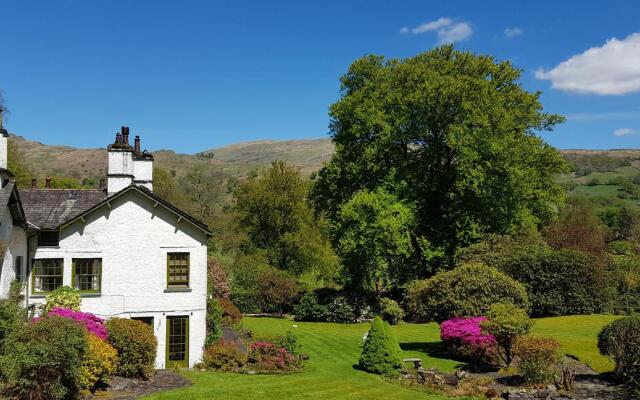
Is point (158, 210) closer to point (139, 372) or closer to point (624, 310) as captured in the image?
point (139, 372)

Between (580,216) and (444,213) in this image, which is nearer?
(444,213)

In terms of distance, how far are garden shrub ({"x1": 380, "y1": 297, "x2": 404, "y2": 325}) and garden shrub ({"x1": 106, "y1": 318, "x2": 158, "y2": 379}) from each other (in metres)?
22.5

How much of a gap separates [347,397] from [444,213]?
25.9m

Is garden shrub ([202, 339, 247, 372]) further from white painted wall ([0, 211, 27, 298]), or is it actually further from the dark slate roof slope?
white painted wall ([0, 211, 27, 298])

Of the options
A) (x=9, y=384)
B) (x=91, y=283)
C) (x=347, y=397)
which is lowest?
(x=347, y=397)

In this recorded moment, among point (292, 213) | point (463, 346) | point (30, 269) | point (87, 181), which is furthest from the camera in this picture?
point (87, 181)

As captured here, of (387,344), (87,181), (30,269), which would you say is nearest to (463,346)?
(387,344)

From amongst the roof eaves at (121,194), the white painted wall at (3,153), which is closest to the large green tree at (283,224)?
the roof eaves at (121,194)

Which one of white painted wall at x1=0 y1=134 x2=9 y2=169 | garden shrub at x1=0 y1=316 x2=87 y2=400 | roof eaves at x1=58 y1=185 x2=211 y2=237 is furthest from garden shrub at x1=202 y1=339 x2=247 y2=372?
white painted wall at x1=0 y1=134 x2=9 y2=169

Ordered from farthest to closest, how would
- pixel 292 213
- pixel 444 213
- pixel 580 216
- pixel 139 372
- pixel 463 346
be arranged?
1. pixel 580 216
2. pixel 292 213
3. pixel 444 213
4. pixel 463 346
5. pixel 139 372

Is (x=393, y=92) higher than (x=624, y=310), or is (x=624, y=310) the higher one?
(x=393, y=92)

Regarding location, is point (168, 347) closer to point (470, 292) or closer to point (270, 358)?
point (270, 358)

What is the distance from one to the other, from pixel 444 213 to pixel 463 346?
18186 millimetres

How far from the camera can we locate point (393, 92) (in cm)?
4153
